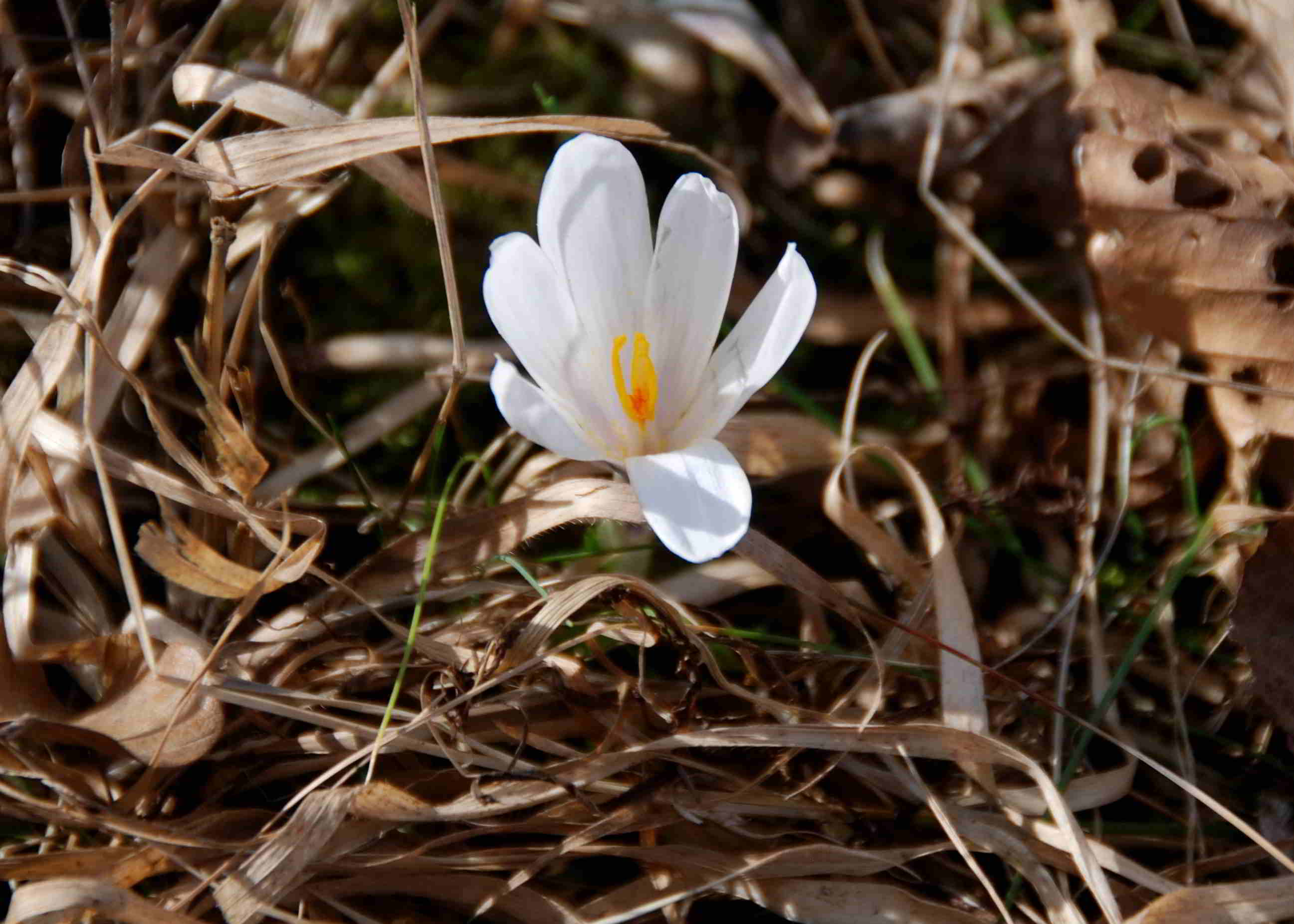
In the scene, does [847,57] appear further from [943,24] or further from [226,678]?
[226,678]

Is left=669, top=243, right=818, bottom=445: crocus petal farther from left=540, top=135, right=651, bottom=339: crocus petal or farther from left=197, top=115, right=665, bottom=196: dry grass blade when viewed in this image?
left=197, top=115, right=665, bottom=196: dry grass blade

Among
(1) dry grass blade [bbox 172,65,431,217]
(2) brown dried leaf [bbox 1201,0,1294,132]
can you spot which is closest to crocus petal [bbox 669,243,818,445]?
(1) dry grass blade [bbox 172,65,431,217]

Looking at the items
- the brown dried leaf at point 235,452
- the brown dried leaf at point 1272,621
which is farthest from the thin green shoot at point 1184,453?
the brown dried leaf at point 235,452

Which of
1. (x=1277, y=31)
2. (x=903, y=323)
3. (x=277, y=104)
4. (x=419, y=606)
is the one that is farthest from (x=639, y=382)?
(x=1277, y=31)

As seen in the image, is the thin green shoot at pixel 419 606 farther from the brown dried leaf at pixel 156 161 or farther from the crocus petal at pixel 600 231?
the brown dried leaf at pixel 156 161

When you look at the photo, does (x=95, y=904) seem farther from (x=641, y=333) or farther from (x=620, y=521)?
(x=641, y=333)
